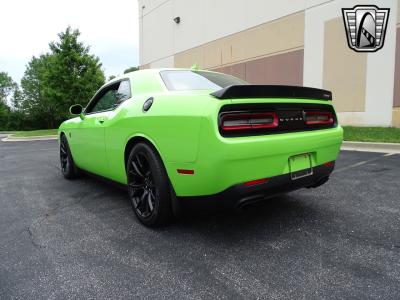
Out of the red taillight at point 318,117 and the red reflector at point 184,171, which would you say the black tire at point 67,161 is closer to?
the red reflector at point 184,171

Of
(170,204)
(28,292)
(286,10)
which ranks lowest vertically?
(28,292)

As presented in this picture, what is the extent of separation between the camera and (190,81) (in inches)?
117

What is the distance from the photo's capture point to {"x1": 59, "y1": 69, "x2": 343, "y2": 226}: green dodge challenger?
2178mm

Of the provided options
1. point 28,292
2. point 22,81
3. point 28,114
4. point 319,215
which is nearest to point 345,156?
point 319,215

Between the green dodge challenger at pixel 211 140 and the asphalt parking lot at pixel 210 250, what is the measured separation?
36cm

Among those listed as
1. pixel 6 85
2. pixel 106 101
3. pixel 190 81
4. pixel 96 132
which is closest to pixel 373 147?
pixel 190 81

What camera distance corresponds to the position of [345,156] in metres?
6.65

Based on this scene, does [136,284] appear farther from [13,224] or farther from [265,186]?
[13,224]

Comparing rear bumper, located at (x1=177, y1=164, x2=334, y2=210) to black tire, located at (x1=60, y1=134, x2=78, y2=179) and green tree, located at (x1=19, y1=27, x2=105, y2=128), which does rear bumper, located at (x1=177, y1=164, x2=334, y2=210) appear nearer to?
black tire, located at (x1=60, y1=134, x2=78, y2=179)

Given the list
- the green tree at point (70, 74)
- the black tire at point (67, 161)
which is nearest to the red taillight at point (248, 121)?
the black tire at point (67, 161)

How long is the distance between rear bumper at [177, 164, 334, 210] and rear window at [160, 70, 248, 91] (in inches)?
39.8

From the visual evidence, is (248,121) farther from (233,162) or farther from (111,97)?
(111,97)

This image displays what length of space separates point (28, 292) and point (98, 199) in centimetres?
195

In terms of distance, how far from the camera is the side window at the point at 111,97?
334 centimetres
